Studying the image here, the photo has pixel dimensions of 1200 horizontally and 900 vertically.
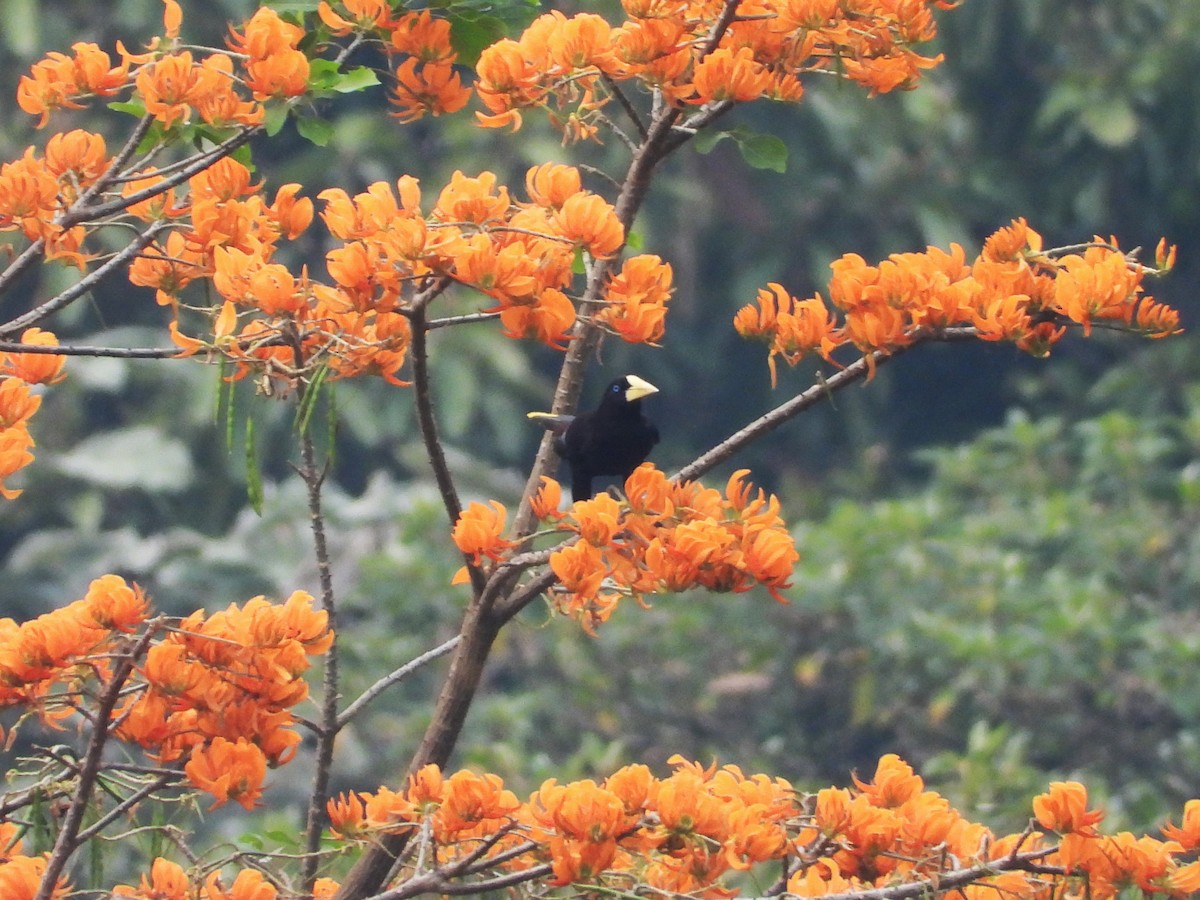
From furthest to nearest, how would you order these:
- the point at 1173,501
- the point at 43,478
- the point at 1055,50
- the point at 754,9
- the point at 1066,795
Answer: the point at 1055,50
the point at 43,478
the point at 1173,501
the point at 754,9
the point at 1066,795

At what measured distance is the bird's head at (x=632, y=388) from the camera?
2.89 meters

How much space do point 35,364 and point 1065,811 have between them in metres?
1.39

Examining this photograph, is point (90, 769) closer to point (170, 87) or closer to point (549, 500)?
point (549, 500)

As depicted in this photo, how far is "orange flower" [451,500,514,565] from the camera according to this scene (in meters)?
2.14

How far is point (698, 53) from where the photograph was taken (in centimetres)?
242

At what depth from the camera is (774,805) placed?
2121 mm

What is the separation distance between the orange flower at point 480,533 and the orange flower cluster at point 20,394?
55 cm

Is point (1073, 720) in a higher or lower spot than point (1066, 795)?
lower

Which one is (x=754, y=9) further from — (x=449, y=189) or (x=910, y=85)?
(x=449, y=189)

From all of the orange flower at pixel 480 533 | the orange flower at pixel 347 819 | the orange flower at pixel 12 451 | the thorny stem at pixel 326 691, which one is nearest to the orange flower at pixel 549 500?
the orange flower at pixel 480 533

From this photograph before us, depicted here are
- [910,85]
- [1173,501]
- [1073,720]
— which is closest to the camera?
[910,85]

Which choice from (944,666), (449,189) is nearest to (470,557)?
(449,189)

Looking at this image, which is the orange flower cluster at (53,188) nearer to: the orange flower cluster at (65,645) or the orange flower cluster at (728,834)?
the orange flower cluster at (65,645)

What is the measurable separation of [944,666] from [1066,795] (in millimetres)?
5477
